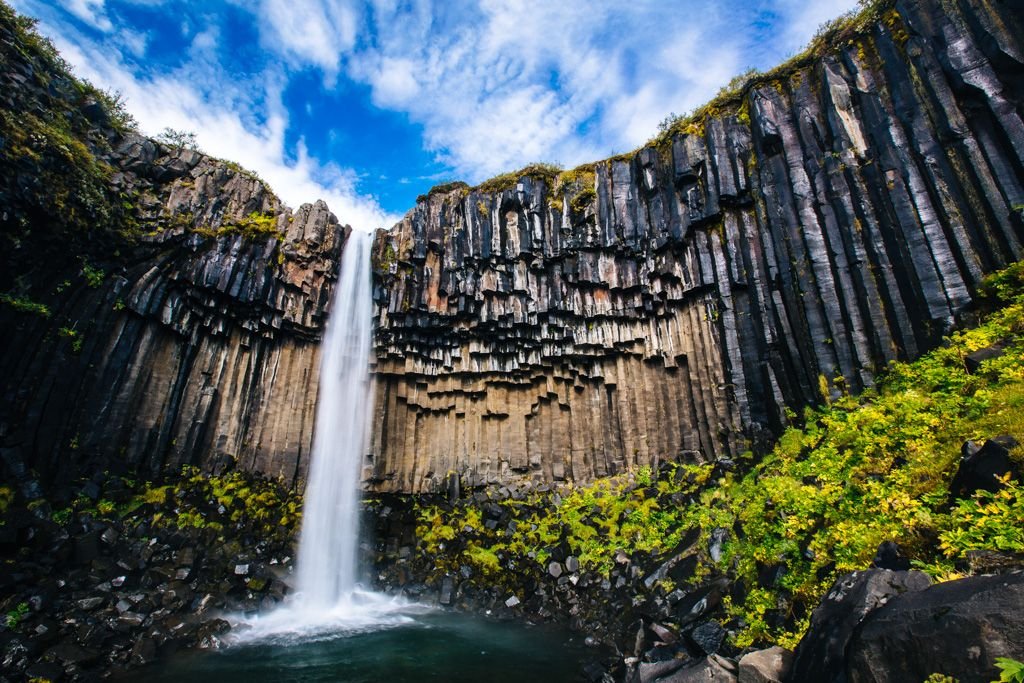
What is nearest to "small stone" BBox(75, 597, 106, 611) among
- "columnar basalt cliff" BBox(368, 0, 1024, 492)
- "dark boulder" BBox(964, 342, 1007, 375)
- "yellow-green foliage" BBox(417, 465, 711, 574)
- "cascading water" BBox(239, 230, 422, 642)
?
"cascading water" BBox(239, 230, 422, 642)

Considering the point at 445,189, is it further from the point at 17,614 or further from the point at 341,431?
the point at 17,614

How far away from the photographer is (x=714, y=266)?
15.5 meters

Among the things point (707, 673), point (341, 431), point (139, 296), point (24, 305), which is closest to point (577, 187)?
point (341, 431)

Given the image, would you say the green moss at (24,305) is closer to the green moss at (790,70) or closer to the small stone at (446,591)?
the small stone at (446,591)

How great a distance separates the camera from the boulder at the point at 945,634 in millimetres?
3584

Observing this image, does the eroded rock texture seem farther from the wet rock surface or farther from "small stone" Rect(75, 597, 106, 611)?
"small stone" Rect(75, 597, 106, 611)

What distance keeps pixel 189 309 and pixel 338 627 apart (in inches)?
443

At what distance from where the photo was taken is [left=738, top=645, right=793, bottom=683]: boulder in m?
5.58

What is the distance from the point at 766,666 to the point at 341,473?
50.6ft

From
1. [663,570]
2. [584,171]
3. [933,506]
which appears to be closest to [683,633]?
[663,570]

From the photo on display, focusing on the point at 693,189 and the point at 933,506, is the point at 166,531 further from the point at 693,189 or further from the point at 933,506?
the point at 693,189

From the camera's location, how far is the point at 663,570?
1130 centimetres

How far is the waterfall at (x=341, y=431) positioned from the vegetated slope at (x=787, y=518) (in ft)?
9.85

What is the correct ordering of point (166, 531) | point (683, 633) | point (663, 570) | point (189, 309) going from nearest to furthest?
point (683, 633)
point (663, 570)
point (166, 531)
point (189, 309)
